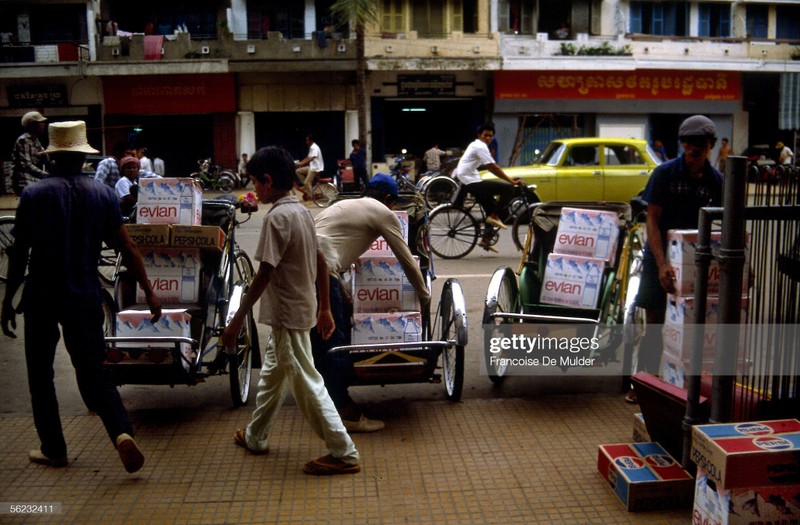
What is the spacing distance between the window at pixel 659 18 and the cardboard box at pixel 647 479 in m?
26.2

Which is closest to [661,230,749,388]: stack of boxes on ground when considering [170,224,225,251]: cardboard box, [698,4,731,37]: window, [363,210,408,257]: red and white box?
[363,210,408,257]: red and white box

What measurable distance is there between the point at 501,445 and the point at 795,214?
192cm

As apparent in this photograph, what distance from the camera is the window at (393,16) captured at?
26.4 meters

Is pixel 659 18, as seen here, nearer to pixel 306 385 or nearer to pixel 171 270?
pixel 171 270

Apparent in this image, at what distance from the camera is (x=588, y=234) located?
18.0 feet

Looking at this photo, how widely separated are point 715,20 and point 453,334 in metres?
26.9

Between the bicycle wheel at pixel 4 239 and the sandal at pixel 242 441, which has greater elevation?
the bicycle wheel at pixel 4 239

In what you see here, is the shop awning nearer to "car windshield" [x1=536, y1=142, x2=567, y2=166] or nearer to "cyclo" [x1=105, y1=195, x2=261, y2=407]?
"car windshield" [x1=536, y1=142, x2=567, y2=166]

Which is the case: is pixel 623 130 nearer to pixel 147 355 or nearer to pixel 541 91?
pixel 541 91

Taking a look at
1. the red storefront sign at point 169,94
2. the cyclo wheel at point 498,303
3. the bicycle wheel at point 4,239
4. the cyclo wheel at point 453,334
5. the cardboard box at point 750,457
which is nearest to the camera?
the cardboard box at point 750,457

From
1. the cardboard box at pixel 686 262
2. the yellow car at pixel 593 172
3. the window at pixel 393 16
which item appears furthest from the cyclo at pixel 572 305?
the window at pixel 393 16

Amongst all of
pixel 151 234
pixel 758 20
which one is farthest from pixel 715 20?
pixel 151 234

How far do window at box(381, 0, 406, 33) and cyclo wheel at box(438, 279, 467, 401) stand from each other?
2259 cm

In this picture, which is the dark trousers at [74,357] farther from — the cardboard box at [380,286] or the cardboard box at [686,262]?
the cardboard box at [686,262]
